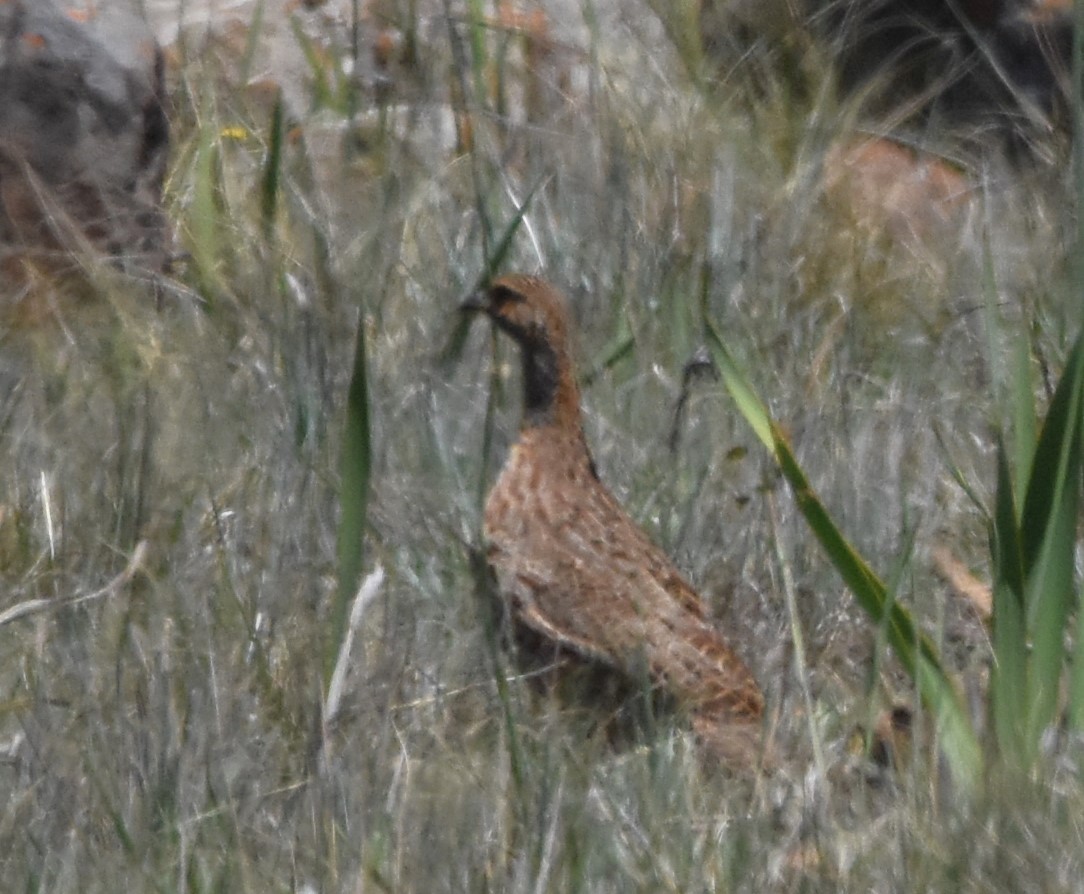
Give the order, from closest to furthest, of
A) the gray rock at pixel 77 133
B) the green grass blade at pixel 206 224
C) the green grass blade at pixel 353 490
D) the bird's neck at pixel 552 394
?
the green grass blade at pixel 353 490
the bird's neck at pixel 552 394
the green grass blade at pixel 206 224
the gray rock at pixel 77 133

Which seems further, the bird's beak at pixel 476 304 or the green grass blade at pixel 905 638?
the bird's beak at pixel 476 304

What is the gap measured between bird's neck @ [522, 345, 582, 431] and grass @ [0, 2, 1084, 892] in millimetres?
164

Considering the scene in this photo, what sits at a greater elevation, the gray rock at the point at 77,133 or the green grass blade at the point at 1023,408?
the gray rock at the point at 77,133

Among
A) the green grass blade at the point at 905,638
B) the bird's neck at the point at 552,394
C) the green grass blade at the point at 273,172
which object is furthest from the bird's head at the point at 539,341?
the green grass blade at the point at 905,638

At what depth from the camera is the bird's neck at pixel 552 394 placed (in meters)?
3.99

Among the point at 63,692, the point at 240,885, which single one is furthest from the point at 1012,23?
the point at 240,885

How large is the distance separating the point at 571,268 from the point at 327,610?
1683mm

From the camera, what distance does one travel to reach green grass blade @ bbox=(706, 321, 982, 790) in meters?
2.83

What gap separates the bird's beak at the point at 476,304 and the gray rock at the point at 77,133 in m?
1.56

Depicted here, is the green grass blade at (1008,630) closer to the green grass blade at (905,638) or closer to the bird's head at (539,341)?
the green grass blade at (905,638)

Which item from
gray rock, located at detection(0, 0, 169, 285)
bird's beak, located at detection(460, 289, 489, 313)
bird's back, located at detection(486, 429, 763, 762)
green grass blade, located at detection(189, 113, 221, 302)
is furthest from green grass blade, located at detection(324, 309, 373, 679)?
gray rock, located at detection(0, 0, 169, 285)

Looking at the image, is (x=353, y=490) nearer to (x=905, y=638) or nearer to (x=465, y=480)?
(x=905, y=638)

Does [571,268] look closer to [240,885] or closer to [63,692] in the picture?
[63,692]

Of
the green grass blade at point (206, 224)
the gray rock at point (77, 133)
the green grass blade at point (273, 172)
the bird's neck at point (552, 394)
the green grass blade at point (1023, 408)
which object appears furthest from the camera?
the gray rock at point (77, 133)
